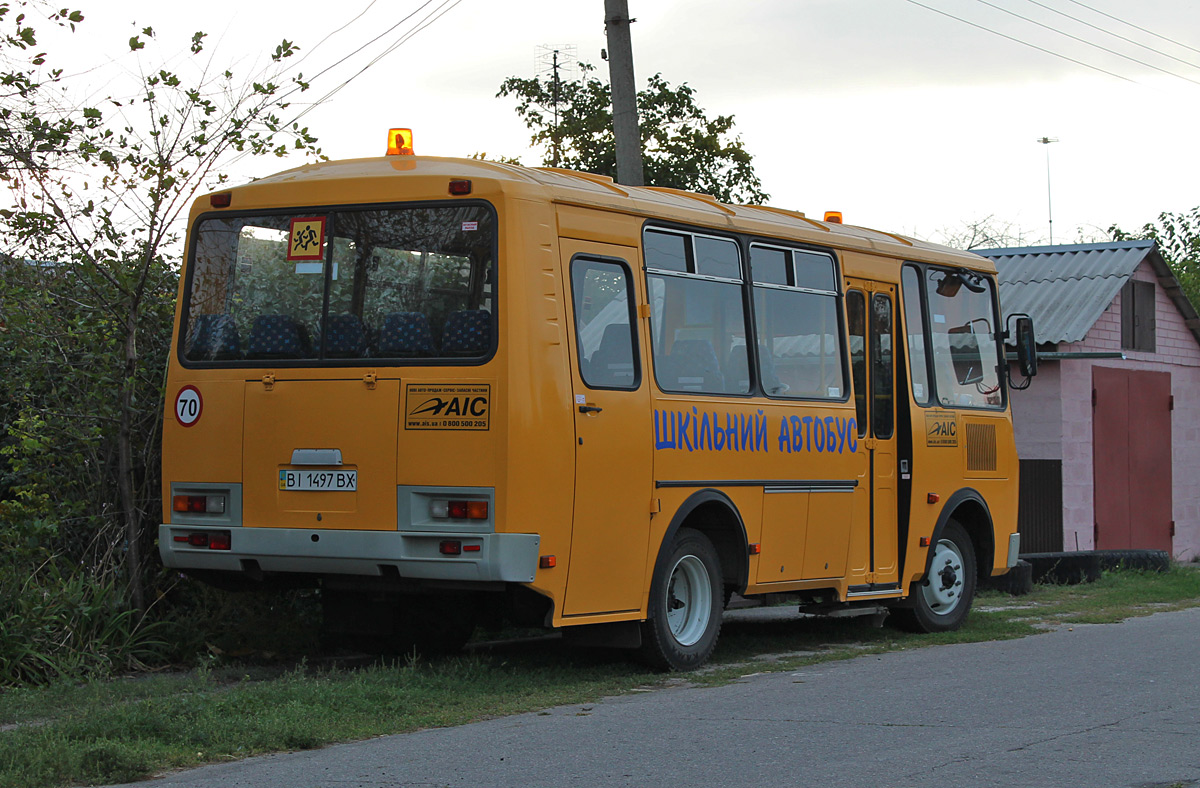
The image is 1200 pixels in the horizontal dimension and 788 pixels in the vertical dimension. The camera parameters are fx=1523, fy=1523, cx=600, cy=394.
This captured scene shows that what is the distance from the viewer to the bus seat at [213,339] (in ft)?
30.8

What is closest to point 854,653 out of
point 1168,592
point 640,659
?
point 640,659

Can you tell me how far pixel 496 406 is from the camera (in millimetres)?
8500

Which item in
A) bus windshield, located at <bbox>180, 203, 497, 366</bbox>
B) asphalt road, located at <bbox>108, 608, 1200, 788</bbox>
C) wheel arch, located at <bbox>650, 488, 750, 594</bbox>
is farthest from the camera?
wheel arch, located at <bbox>650, 488, 750, 594</bbox>

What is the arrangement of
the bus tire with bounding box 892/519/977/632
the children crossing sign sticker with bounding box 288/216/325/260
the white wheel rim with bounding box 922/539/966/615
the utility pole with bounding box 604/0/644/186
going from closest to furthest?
1. the children crossing sign sticker with bounding box 288/216/325/260
2. the bus tire with bounding box 892/519/977/632
3. the white wheel rim with bounding box 922/539/966/615
4. the utility pole with bounding box 604/0/644/186

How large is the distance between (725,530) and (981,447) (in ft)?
12.4

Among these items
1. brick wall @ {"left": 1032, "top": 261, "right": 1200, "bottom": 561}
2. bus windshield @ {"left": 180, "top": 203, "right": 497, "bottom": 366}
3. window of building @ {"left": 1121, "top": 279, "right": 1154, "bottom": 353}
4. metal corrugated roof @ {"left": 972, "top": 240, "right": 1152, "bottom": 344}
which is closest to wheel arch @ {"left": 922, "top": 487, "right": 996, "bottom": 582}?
bus windshield @ {"left": 180, "top": 203, "right": 497, "bottom": 366}

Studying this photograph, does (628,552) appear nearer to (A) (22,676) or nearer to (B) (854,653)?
(B) (854,653)

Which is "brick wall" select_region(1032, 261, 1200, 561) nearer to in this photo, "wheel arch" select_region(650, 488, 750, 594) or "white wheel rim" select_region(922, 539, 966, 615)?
"white wheel rim" select_region(922, 539, 966, 615)

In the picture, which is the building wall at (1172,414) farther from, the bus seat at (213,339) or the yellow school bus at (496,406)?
the bus seat at (213,339)

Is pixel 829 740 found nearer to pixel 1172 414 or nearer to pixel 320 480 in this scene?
pixel 320 480

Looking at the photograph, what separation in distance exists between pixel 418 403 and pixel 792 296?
3.47 metres

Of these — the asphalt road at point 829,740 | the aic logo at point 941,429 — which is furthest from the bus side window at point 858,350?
the asphalt road at point 829,740

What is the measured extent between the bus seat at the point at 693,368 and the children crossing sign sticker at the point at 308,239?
2.30 metres

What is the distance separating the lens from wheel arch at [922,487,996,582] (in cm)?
1295
